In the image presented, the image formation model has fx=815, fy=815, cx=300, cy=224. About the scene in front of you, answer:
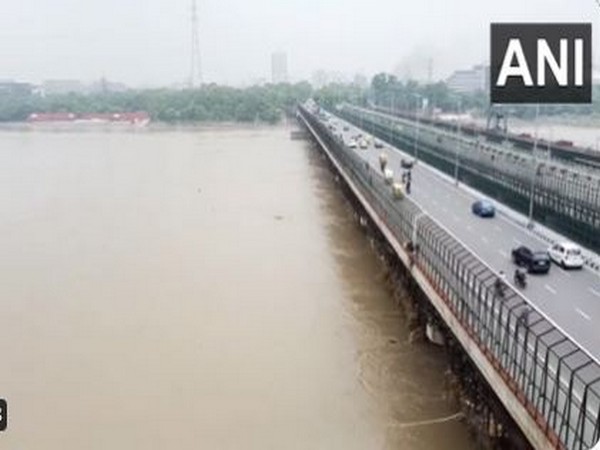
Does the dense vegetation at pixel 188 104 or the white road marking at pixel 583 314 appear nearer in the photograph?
the white road marking at pixel 583 314

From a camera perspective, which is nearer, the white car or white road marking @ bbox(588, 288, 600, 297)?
white road marking @ bbox(588, 288, 600, 297)

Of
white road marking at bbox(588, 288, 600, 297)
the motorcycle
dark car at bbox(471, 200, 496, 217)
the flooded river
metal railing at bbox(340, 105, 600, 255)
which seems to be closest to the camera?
the flooded river

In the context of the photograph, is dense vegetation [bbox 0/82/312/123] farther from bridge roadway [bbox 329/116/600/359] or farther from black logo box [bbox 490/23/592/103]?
black logo box [bbox 490/23/592/103]

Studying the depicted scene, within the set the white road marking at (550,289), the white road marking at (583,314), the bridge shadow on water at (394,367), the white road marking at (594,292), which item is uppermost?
the white road marking at (550,289)

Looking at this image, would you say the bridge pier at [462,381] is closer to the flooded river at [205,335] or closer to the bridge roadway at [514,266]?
the flooded river at [205,335]

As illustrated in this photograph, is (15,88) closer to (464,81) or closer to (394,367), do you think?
(464,81)

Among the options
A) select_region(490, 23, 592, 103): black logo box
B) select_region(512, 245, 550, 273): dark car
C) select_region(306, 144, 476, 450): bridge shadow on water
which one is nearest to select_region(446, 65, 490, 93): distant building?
select_region(306, 144, 476, 450): bridge shadow on water

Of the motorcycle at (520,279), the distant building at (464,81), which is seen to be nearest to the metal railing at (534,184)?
the motorcycle at (520,279)

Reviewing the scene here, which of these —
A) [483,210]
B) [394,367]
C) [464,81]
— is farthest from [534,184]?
[464,81]
